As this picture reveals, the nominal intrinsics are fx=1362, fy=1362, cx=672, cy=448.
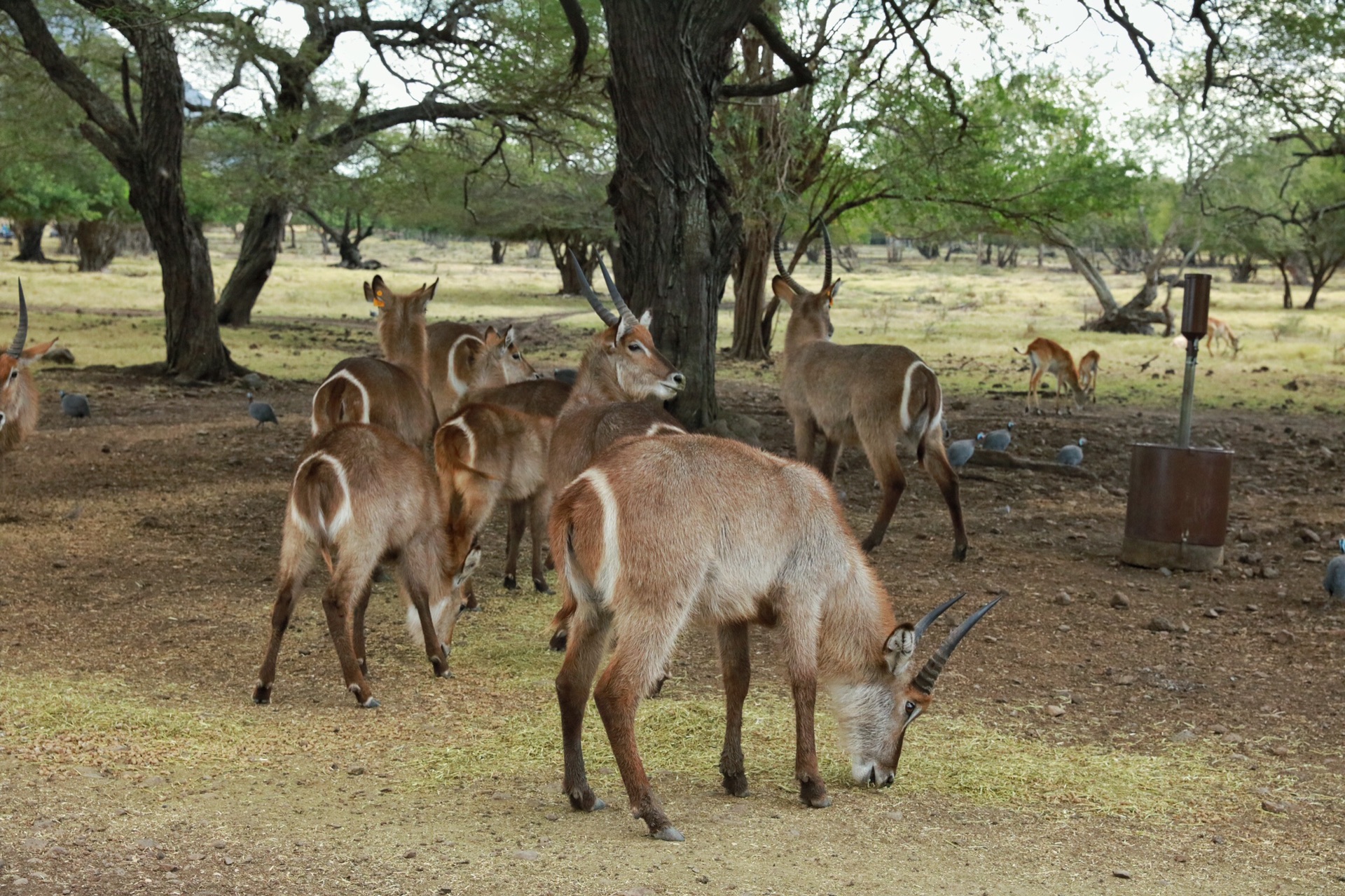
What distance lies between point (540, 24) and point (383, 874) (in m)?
13.1

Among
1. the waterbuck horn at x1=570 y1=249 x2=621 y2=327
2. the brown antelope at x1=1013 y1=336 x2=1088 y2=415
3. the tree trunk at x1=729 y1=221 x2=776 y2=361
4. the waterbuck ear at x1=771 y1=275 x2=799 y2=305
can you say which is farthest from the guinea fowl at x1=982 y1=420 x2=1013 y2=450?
the tree trunk at x1=729 y1=221 x2=776 y2=361

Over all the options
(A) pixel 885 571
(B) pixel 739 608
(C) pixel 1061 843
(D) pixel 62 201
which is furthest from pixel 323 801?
(D) pixel 62 201

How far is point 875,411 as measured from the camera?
27.9ft

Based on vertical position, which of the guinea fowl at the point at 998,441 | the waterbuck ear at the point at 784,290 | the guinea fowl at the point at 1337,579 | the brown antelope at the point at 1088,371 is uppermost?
the waterbuck ear at the point at 784,290

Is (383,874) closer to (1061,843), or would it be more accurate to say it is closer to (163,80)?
(1061,843)

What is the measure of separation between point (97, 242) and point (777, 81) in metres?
32.6

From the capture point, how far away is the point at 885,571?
24.8 feet

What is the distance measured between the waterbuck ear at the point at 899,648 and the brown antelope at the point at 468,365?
5.01 metres

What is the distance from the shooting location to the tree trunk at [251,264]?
2055 cm

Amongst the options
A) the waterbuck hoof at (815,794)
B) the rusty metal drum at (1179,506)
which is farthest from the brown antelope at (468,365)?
the waterbuck hoof at (815,794)

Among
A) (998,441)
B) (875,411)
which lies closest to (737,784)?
(875,411)

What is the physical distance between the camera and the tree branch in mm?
10727

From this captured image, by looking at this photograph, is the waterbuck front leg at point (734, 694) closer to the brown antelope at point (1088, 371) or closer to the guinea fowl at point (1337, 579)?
the guinea fowl at point (1337, 579)

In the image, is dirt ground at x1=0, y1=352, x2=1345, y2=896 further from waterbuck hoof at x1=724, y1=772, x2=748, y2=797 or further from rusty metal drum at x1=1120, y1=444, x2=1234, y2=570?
rusty metal drum at x1=1120, y1=444, x2=1234, y2=570
